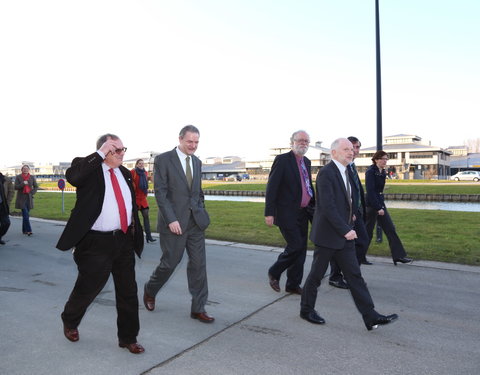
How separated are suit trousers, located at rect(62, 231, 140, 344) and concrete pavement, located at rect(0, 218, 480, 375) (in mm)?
259

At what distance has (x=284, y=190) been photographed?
16.8 feet

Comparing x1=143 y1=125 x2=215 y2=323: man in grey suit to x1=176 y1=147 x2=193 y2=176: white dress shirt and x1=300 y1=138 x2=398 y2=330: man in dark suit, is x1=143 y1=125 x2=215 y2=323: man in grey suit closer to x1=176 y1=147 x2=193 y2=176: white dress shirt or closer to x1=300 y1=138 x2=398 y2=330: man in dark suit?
x1=176 y1=147 x2=193 y2=176: white dress shirt

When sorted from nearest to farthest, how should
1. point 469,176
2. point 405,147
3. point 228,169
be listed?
point 469,176 < point 405,147 < point 228,169

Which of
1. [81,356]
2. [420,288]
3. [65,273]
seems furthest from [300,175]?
[65,273]

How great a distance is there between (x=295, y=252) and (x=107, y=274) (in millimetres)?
2403

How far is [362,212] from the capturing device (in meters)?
5.34

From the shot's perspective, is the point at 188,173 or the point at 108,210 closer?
the point at 108,210

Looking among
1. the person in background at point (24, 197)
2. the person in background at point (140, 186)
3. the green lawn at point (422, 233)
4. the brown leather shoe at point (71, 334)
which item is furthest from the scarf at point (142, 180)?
the brown leather shoe at point (71, 334)

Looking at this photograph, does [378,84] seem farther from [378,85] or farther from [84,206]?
[84,206]

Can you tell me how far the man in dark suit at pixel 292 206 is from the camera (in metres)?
4.98

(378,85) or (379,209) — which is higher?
(378,85)

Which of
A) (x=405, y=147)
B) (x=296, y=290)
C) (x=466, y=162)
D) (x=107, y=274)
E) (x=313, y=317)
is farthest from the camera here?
(x=466, y=162)

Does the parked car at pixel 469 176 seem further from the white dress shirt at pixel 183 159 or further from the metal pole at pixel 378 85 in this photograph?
the white dress shirt at pixel 183 159

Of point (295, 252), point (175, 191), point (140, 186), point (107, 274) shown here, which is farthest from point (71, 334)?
point (140, 186)
